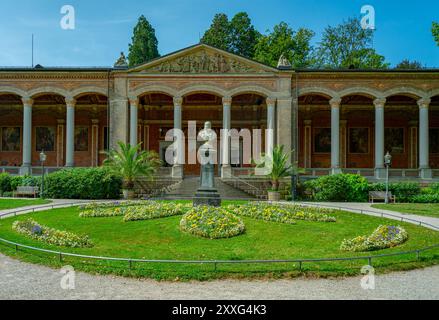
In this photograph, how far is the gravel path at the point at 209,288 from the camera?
7.04 metres

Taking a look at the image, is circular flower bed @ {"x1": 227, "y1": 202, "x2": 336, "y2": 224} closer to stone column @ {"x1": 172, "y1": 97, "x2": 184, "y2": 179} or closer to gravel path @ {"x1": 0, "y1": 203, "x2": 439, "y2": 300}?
gravel path @ {"x1": 0, "y1": 203, "x2": 439, "y2": 300}

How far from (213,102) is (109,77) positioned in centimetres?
953

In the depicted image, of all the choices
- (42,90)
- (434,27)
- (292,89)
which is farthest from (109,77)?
(434,27)

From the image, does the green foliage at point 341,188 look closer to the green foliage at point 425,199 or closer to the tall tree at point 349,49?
the green foliage at point 425,199

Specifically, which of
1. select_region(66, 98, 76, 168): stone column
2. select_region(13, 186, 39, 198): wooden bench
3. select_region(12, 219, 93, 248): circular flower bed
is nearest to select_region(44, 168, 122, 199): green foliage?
select_region(13, 186, 39, 198): wooden bench

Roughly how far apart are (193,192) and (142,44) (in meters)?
33.3

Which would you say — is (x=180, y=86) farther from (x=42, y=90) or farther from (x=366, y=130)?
(x=366, y=130)

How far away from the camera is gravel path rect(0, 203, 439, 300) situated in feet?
23.1

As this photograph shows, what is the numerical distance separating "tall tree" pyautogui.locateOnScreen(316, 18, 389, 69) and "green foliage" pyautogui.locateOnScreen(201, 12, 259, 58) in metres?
10.5

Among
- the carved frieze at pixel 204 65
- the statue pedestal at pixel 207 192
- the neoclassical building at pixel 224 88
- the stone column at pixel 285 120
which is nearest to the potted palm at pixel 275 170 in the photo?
the neoclassical building at pixel 224 88

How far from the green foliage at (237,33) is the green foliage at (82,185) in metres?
33.6

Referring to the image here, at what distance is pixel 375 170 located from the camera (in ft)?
103

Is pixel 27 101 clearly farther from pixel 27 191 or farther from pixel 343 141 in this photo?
pixel 343 141
